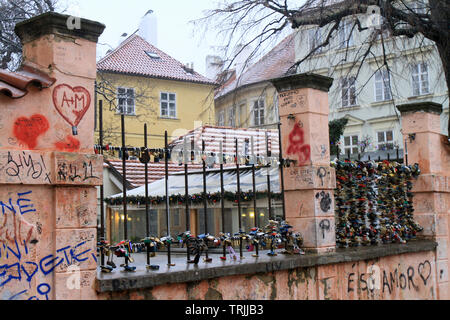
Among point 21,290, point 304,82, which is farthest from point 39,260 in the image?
point 304,82

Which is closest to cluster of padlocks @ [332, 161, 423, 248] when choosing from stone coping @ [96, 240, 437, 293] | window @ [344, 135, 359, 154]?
stone coping @ [96, 240, 437, 293]

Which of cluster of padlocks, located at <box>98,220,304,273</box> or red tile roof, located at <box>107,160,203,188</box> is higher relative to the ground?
red tile roof, located at <box>107,160,203,188</box>

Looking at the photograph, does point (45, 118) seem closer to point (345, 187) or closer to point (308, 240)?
point (308, 240)

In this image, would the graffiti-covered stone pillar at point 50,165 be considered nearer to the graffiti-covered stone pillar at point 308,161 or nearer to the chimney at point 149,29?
the graffiti-covered stone pillar at point 308,161

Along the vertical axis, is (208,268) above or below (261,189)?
below

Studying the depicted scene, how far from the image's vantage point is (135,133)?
2802 centimetres

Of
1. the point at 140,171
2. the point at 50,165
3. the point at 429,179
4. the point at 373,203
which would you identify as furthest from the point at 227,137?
the point at 50,165

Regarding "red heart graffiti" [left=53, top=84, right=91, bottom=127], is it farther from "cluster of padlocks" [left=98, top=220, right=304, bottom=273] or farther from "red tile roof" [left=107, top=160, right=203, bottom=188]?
"red tile roof" [left=107, top=160, right=203, bottom=188]

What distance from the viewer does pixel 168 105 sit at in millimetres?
31312

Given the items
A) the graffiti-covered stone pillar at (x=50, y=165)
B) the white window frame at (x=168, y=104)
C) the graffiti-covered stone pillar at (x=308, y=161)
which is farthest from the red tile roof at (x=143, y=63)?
the graffiti-covered stone pillar at (x=50, y=165)

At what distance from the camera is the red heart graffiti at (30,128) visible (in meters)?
4.27

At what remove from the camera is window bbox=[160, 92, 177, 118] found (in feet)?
103

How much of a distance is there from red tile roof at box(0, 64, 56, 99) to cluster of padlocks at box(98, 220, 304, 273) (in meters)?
1.36

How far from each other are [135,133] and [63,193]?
939 inches
